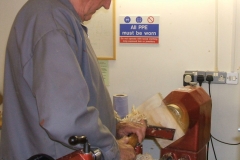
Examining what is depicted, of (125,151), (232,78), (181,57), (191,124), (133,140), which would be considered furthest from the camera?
(181,57)

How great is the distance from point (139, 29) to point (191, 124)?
92 cm

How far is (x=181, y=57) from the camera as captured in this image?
2.12 m

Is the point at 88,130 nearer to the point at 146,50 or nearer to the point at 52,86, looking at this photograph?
the point at 52,86

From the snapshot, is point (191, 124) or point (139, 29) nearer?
point (191, 124)

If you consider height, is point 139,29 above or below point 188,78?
above

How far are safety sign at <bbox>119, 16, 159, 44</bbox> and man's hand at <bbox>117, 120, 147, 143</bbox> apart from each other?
97 cm

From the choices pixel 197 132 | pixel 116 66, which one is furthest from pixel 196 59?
pixel 197 132

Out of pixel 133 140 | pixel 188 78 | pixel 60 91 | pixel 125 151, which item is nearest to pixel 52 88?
pixel 60 91

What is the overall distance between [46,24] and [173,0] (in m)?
1.37

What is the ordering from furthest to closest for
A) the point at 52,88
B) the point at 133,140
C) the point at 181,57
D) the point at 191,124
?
the point at 181,57
the point at 191,124
the point at 133,140
the point at 52,88

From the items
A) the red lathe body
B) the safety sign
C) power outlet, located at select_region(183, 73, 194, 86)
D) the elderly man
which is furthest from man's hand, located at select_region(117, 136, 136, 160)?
the safety sign

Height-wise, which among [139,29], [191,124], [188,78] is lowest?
[191,124]

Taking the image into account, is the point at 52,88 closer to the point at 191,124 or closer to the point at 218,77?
the point at 191,124

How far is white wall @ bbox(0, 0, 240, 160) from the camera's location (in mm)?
2033
